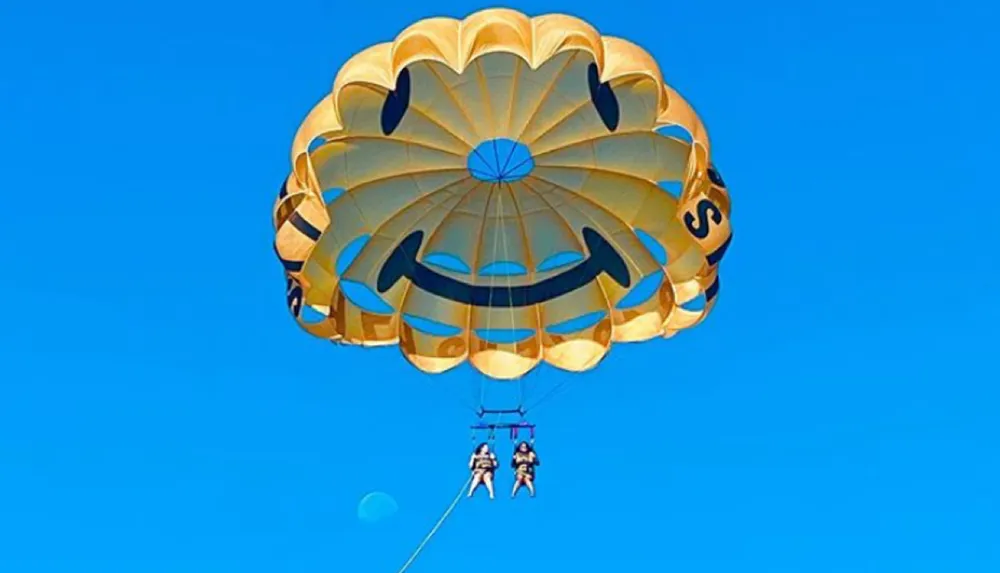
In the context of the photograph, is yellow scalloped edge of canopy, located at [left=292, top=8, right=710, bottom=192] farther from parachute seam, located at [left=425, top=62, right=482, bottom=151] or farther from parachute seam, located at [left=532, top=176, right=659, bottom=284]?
parachute seam, located at [left=532, top=176, right=659, bottom=284]

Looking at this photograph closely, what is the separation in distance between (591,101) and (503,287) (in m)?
4.30

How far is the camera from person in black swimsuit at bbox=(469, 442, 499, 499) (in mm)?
29047

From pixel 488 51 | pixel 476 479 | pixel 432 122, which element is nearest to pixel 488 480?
pixel 476 479


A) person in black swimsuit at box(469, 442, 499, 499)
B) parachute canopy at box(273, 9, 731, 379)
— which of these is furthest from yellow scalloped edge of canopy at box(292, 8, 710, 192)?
person in black swimsuit at box(469, 442, 499, 499)

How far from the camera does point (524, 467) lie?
29.1 m

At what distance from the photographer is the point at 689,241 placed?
29.5 metres

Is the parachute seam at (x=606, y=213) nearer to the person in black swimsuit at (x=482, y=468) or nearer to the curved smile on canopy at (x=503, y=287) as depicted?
the curved smile on canopy at (x=503, y=287)

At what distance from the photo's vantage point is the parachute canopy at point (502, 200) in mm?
27672

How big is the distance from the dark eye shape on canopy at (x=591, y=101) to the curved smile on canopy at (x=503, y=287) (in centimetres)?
270

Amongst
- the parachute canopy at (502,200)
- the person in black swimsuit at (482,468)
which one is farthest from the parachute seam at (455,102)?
the person in black swimsuit at (482,468)

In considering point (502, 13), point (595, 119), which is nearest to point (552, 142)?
point (595, 119)

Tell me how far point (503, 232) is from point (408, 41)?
4.93 m

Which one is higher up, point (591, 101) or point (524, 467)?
point (591, 101)

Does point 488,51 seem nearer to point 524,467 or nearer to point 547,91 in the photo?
point 547,91
